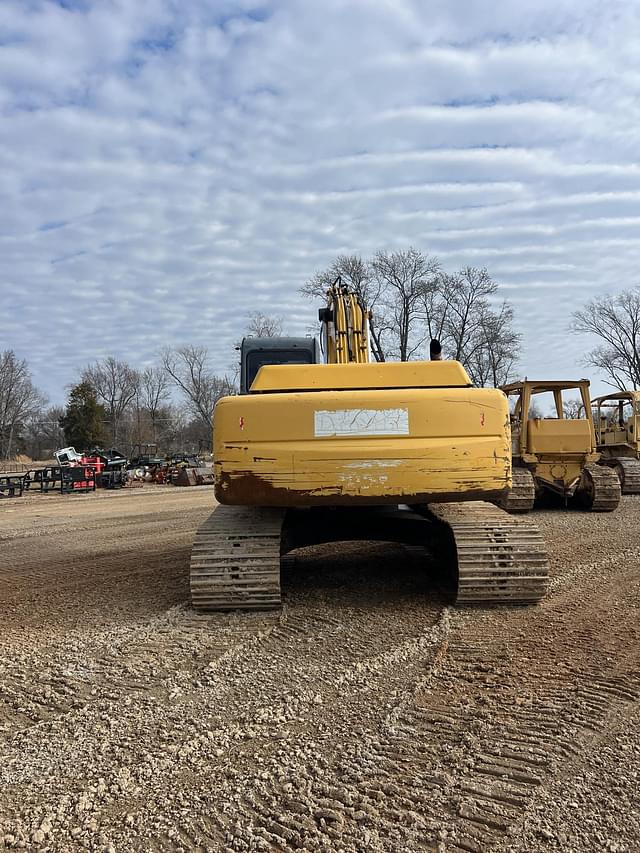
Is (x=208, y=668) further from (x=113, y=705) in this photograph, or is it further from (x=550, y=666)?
(x=550, y=666)

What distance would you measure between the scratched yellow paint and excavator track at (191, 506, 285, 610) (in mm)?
531

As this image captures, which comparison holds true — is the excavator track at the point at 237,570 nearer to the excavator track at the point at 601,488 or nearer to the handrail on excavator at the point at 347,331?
the handrail on excavator at the point at 347,331

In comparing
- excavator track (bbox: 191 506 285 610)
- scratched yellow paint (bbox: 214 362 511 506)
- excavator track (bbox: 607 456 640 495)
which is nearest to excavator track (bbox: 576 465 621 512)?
excavator track (bbox: 607 456 640 495)

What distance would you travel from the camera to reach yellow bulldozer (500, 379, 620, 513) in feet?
38.2

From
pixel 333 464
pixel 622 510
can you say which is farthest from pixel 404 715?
pixel 622 510

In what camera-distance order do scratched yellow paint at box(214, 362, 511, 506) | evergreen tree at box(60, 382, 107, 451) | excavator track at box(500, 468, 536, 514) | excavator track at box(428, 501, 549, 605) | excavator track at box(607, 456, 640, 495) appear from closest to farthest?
scratched yellow paint at box(214, 362, 511, 506) < excavator track at box(428, 501, 549, 605) < excavator track at box(500, 468, 536, 514) < excavator track at box(607, 456, 640, 495) < evergreen tree at box(60, 382, 107, 451)

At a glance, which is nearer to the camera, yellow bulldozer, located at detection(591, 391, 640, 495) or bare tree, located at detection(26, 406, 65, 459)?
yellow bulldozer, located at detection(591, 391, 640, 495)

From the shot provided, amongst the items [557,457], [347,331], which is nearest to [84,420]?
[557,457]

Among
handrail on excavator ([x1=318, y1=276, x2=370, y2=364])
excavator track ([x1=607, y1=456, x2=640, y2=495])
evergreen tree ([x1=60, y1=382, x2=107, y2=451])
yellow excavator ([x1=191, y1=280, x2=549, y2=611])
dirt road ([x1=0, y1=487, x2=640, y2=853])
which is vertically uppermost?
evergreen tree ([x1=60, y1=382, x2=107, y2=451])

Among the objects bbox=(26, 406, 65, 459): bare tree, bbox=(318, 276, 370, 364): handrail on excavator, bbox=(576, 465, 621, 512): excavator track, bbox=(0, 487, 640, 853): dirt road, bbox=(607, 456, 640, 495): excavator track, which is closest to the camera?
bbox=(0, 487, 640, 853): dirt road

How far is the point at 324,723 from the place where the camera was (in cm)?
289

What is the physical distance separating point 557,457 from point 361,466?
8586mm

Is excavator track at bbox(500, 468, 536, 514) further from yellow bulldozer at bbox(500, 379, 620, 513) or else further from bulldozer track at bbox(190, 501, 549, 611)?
bulldozer track at bbox(190, 501, 549, 611)

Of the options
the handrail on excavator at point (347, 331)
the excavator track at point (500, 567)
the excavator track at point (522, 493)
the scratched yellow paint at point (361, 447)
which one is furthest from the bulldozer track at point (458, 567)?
the excavator track at point (522, 493)
